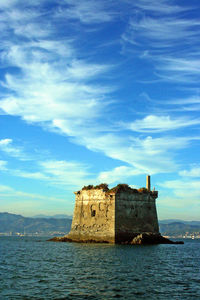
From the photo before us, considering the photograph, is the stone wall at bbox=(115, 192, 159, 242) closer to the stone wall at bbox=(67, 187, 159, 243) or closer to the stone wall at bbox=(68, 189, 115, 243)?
the stone wall at bbox=(67, 187, 159, 243)

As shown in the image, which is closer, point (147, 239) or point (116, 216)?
point (116, 216)

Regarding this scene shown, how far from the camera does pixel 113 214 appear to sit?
45000 mm

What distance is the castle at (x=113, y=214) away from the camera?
1779 inches

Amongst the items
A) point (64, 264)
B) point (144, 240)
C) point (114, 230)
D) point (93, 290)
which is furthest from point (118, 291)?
point (144, 240)

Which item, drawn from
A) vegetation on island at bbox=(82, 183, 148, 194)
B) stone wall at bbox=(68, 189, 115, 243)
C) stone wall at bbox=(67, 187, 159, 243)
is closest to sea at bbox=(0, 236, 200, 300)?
stone wall at bbox=(67, 187, 159, 243)

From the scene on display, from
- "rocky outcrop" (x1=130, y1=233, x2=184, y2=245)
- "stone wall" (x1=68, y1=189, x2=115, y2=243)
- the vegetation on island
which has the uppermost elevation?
the vegetation on island

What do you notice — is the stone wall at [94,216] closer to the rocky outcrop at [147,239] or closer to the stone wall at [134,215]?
the stone wall at [134,215]

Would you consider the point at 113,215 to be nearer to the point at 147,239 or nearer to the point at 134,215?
the point at 134,215

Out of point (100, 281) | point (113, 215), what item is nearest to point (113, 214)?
point (113, 215)

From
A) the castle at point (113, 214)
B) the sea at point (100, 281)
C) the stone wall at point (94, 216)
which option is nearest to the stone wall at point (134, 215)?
the castle at point (113, 214)

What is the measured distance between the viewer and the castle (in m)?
45.2

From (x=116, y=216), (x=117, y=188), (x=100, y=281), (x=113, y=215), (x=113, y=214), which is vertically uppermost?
(x=117, y=188)

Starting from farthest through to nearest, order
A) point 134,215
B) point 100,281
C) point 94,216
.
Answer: point 94,216 → point 134,215 → point 100,281

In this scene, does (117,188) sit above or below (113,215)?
above
